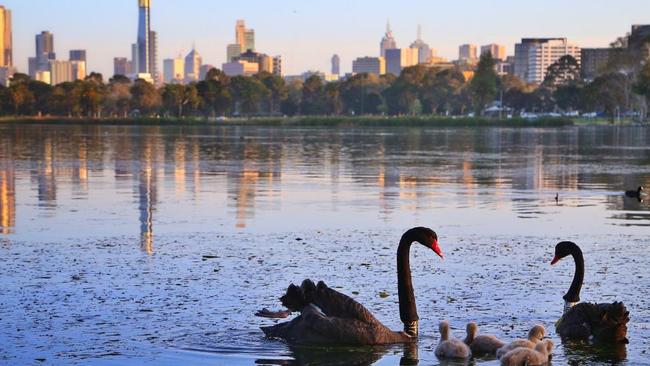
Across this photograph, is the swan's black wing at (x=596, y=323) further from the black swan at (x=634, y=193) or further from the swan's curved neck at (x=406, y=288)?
the black swan at (x=634, y=193)

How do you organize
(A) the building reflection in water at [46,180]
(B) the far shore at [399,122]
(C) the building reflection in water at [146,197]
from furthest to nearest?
(B) the far shore at [399,122], (A) the building reflection in water at [46,180], (C) the building reflection in water at [146,197]

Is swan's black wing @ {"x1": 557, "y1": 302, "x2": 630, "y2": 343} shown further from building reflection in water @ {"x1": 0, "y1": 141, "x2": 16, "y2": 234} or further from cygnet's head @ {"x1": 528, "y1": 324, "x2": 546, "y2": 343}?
building reflection in water @ {"x1": 0, "y1": 141, "x2": 16, "y2": 234}

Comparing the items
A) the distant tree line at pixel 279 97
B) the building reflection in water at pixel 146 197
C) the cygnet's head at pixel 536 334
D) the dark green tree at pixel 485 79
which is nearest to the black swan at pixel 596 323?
the cygnet's head at pixel 536 334

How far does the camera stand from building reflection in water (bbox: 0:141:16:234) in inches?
722

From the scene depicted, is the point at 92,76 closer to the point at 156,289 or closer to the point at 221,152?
the point at 221,152

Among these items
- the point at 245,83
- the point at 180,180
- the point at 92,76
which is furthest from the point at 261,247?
the point at 92,76

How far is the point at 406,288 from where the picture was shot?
393 inches

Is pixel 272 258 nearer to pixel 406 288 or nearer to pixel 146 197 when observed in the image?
pixel 406 288

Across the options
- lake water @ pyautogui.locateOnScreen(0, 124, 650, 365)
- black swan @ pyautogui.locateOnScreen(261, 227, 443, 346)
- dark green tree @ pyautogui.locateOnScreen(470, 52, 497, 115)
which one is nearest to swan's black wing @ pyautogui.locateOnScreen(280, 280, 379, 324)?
black swan @ pyautogui.locateOnScreen(261, 227, 443, 346)

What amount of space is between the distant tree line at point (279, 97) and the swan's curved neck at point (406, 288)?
138058 millimetres

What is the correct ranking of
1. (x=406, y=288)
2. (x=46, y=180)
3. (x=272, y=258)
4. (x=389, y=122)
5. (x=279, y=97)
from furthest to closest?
(x=279, y=97) < (x=389, y=122) < (x=46, y=180) < (x=272, y=258) < (x=406, y=288)

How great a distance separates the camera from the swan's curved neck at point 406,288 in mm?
9906

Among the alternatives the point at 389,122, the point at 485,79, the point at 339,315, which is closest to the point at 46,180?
the point at 339,315

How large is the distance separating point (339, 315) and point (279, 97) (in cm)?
17243
